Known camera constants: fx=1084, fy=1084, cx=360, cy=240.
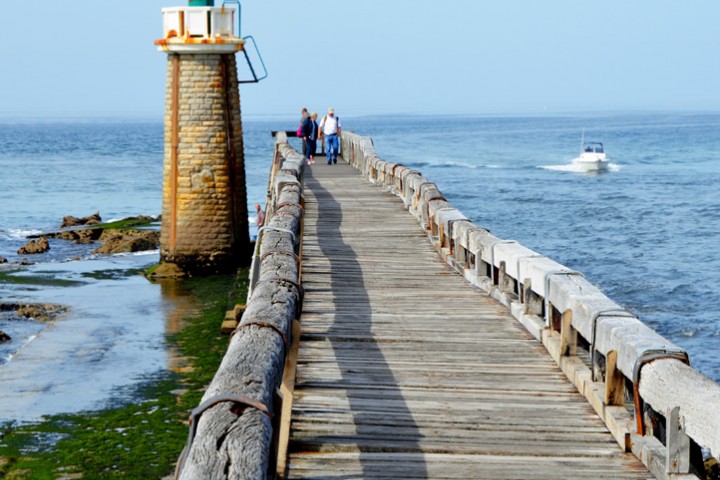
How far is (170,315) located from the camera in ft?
80.8

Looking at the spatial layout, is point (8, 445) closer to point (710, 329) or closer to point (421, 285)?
point (421, 285)

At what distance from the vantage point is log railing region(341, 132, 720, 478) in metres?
5.45

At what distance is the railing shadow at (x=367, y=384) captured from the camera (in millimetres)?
6301

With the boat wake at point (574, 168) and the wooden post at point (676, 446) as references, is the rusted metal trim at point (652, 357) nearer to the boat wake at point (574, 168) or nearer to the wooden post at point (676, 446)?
the wooden post at point (676, 446)

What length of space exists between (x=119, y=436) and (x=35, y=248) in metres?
22.9

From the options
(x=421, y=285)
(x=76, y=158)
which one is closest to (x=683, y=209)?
(x=421, y=285)

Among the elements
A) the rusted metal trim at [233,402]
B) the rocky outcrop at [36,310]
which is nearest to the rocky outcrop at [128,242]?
the rocky outcrop at [36,310]

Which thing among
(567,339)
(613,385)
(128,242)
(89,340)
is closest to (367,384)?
(567,339)

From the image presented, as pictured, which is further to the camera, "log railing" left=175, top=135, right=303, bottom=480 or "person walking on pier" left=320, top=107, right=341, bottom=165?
"person walking on pier" left=320, top=107, right=341, bottom=165

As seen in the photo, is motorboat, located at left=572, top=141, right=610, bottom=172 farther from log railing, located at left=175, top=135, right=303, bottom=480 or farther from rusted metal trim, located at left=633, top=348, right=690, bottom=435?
rusted metal trim, located at left=633, top=348, right=690, bottom=435

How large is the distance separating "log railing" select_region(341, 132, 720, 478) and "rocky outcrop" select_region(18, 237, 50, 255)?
1061 inches

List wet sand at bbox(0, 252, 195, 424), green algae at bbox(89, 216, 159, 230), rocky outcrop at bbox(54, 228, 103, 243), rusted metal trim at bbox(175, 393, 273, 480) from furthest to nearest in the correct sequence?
green algae at bbox(89, 216, 159, 230), rocky outcrop at bbox(54, 228, 103, 243), wet sand at bbox(0, 252, 195, 424), rusted metal trim at bbox(175, 393, 273, 480)

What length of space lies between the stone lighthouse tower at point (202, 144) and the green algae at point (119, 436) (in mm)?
9464

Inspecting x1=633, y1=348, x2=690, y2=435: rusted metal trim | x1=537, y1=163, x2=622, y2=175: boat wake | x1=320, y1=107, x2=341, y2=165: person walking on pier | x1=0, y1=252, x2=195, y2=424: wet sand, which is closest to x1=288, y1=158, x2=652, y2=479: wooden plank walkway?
x1=633, y1=348, x2=690, y2=435: rusted metal trim
